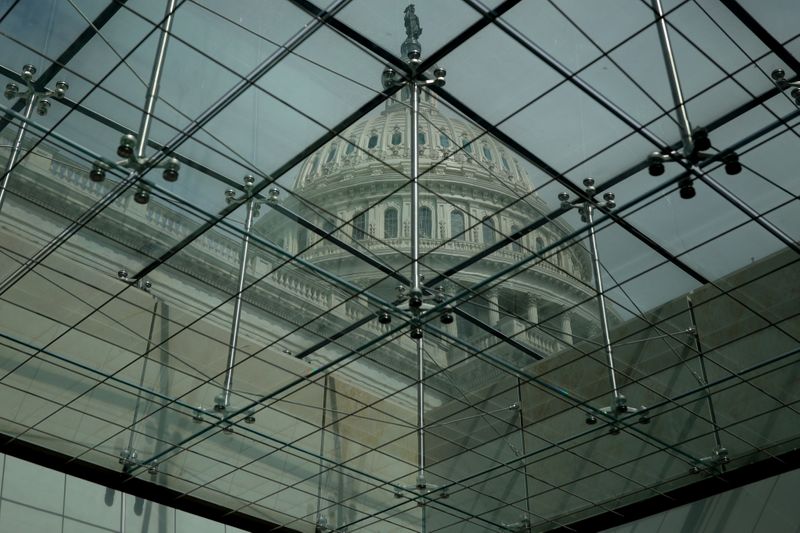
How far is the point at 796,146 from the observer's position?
19734 mm

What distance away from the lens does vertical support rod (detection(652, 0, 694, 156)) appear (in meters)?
17.6

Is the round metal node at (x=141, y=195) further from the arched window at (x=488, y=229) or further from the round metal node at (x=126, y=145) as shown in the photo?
the arched window at (x=488, y=229)

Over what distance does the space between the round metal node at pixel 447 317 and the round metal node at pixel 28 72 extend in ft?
30.4

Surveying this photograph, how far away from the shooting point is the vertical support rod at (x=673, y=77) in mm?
17594

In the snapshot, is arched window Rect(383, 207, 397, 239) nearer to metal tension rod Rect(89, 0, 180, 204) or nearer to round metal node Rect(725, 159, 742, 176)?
metal tension rod Rect(89, 0, 180, 204)

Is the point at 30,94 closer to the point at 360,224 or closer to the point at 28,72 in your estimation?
the point at 28,72

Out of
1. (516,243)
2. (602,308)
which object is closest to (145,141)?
(516,243)

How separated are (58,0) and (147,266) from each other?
674cm

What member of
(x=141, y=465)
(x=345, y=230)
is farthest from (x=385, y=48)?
(x=141, y=465)

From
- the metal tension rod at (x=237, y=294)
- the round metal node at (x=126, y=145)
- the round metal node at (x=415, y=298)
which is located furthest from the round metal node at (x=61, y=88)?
the round metal node at (x=415, y=298)

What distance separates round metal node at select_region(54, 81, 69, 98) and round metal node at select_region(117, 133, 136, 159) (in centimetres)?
258

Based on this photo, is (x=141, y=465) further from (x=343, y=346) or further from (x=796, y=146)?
(x=796, y=146)

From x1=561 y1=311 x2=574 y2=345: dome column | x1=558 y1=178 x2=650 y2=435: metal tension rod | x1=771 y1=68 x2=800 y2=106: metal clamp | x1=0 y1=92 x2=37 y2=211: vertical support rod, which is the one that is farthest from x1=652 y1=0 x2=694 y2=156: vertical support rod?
x1=0 y1=92 x2=37 y2=211: vertical support rod

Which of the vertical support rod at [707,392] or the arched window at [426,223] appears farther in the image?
the vertical support rod at [707,392]
